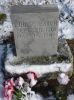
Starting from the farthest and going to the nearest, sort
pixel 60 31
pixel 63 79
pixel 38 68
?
pixel 60 31
pixel 38 68
pixel 63 79

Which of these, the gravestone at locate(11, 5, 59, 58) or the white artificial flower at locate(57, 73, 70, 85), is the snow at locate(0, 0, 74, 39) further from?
the white artificial flower at locate(57, 73, 70, 85)

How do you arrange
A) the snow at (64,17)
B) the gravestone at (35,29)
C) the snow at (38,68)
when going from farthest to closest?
the snow at (64,17)
the snow at (38,68)
the gravestone at (35,29)

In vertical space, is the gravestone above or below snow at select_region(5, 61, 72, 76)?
above

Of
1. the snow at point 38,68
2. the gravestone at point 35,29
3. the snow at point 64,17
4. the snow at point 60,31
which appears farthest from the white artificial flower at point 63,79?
the snow at point 64,17

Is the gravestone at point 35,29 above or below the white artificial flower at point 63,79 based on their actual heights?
above

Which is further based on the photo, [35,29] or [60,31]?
[60,31]

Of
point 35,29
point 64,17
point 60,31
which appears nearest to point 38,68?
point 35,29

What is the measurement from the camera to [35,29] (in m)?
4.24

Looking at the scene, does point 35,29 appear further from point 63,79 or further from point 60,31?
point 60,31

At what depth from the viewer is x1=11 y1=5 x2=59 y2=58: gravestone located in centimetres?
406

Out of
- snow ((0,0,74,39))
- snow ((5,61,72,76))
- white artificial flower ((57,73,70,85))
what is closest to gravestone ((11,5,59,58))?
snow ((5,61,72,76))

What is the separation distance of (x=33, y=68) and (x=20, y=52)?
1.08 ft

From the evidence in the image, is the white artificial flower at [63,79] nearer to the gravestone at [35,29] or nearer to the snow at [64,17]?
the gravestone at [35,29]

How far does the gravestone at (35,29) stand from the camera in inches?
160
